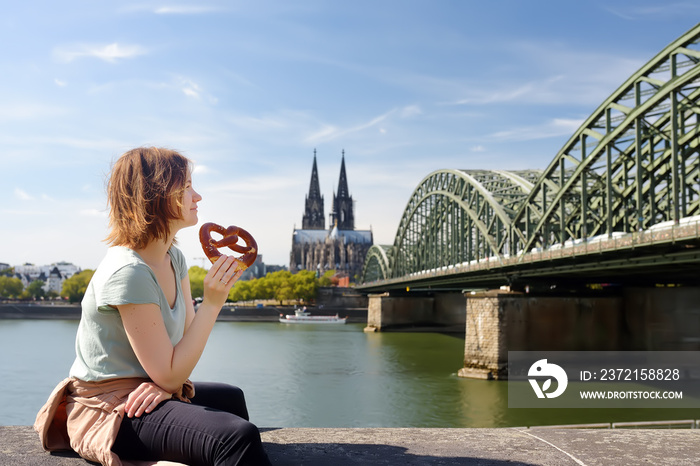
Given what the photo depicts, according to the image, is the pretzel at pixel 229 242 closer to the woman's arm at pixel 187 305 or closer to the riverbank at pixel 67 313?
the woman's arm at pixel 187 305

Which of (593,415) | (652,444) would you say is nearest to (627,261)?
(593,415)

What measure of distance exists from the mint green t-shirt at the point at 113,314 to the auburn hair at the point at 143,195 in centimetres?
9

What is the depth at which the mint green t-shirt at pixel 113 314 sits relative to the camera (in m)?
2.63

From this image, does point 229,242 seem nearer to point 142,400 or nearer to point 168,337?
point 168,337

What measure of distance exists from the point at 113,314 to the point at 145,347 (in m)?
0.20

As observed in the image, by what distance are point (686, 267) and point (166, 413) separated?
2201 centimetres

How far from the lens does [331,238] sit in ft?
507

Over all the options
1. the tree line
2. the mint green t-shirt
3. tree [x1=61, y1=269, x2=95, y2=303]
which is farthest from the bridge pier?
tree [x1=61, y1=269, x2=95, y2=303]

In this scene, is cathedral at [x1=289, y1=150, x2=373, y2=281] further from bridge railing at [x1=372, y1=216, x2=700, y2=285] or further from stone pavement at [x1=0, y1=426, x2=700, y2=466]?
stone pavement at [x1=0, y1=426, x2=700, y2=466]

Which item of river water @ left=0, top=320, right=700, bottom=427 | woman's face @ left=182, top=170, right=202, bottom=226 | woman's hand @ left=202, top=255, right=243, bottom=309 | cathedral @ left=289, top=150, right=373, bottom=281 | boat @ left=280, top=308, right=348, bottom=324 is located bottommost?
river water @ left=0, top=320, right=700, bottom=427

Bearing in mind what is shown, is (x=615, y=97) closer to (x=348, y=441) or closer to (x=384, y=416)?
(x=384, y=416)

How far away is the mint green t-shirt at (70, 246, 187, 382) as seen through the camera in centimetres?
263

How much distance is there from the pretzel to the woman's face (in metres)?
0.10

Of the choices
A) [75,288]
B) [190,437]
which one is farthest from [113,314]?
[75,288]
